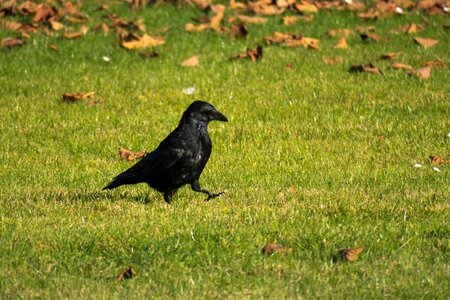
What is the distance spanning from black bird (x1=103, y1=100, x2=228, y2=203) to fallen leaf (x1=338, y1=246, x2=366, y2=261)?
1.72 metres

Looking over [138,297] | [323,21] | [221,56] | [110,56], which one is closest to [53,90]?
[110,56]

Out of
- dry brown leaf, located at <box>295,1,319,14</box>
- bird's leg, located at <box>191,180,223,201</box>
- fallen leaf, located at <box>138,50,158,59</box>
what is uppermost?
bird's leg, located at <box>191,180,223,201</box>

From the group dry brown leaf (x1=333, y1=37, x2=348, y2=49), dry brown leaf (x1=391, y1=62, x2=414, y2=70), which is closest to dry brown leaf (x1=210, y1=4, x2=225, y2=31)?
dry brown leaf (x1=333, y1=37, x2=348, y2=49)

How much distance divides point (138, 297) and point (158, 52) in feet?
24.3

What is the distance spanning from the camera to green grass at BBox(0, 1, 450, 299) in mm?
5930

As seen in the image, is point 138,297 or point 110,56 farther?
point 110,56

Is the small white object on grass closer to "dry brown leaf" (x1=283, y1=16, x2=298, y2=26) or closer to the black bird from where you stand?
"dry brown leaf" (x1=283, y1=16, x2=298, y2=26)

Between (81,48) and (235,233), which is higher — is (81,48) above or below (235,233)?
below

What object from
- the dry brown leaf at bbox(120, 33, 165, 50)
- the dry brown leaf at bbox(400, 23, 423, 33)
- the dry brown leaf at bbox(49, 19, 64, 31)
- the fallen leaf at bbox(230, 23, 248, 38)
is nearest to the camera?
the dry brown leaf at bbox(120, 33, 165, 50)

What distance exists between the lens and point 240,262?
611cm

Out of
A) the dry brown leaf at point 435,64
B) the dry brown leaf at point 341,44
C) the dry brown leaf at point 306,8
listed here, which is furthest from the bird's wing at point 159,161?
the dry brown leaf at point 306,8

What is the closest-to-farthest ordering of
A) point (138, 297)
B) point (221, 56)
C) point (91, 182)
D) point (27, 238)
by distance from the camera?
point (138, 297)
point (27, 238)
point (91, 182)
point (221, 56)

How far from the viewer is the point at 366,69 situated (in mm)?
11570

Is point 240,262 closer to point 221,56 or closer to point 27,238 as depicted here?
point 27,238
